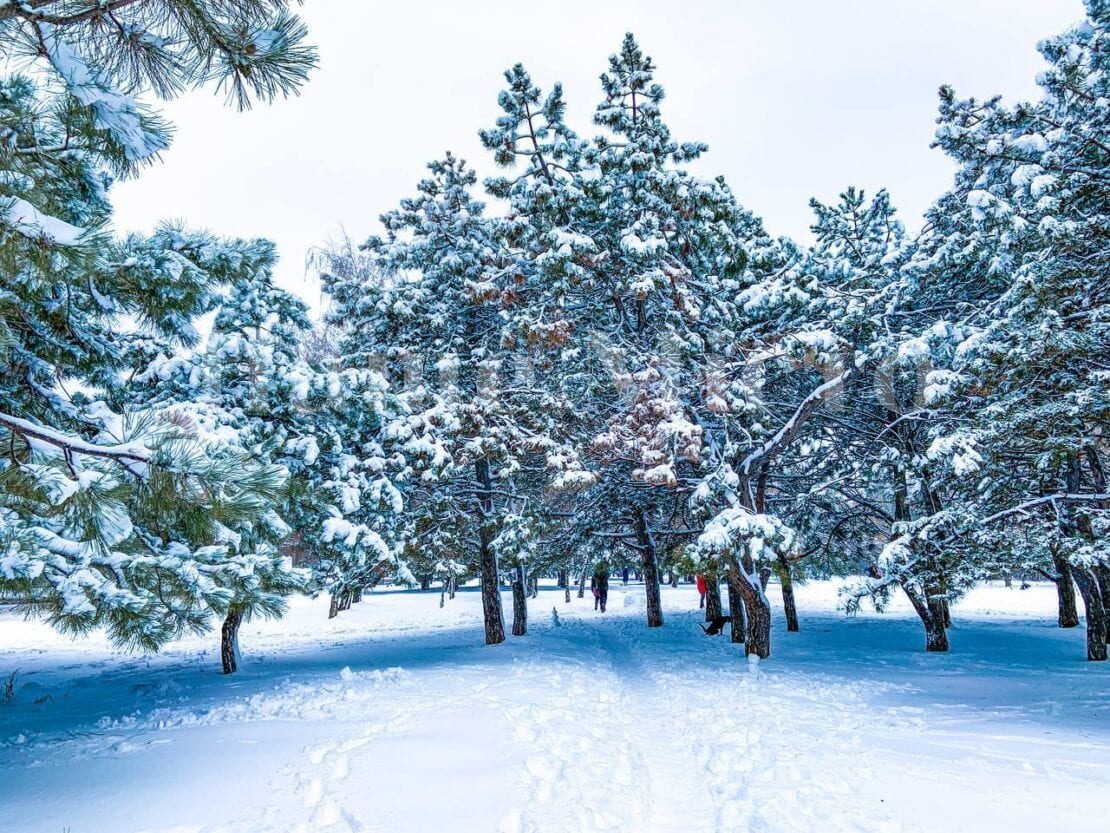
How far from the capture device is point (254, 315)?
9.57 meters

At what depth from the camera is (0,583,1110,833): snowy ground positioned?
4.04 meters

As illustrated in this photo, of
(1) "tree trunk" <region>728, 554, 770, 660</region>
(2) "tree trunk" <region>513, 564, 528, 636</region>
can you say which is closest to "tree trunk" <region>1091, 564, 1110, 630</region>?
(1) "tree trunk" <region>728, 554, 770, 660</region>

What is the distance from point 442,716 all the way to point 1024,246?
9.22 metres

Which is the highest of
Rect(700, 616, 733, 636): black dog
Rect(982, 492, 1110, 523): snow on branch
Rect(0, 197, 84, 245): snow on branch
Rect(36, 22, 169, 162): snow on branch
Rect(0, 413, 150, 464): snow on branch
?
Rect(36, 22, 169, 162): snow on branch

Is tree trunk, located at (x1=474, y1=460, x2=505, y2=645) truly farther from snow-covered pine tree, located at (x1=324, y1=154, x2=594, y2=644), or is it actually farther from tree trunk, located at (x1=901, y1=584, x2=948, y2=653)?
tree trunk, located at (x1=901, y1=584, x2=948, y2=653)

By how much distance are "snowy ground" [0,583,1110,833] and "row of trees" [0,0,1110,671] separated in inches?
54.4

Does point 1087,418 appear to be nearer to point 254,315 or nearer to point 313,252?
point 254,315

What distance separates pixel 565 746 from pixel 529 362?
30.3 ft

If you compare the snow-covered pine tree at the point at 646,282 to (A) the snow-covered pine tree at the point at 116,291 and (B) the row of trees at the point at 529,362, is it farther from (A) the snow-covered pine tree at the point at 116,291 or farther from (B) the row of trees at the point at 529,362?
(A) the snow-covered pine tree at the point at 116,291

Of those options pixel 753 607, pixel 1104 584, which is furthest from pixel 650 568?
pixel 1104 584

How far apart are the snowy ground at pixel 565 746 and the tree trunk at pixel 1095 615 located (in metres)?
0.45

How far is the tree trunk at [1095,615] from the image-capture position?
35.3ft

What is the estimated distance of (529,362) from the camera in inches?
537

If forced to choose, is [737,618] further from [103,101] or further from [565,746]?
[103,101]
